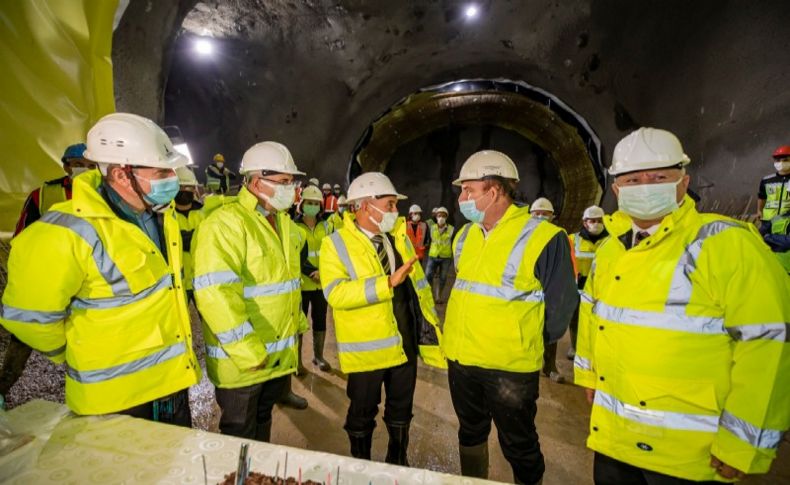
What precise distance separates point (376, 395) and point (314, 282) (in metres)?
2.13

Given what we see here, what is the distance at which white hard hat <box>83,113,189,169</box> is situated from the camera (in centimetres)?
163

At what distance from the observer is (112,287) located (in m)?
1.52

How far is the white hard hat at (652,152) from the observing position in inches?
60.6

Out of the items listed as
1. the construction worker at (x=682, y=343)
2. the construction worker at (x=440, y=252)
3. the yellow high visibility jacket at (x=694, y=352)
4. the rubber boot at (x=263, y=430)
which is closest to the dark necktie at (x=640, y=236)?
the construction worker at (x=682, y=343)

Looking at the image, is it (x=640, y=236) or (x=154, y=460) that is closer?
(x=154, y=460)

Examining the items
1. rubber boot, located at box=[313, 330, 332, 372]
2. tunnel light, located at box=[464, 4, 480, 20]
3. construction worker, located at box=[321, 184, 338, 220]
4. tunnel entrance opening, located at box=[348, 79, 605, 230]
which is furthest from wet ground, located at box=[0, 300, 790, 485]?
tunnel light, located at box=[464, 4, 480, 20]

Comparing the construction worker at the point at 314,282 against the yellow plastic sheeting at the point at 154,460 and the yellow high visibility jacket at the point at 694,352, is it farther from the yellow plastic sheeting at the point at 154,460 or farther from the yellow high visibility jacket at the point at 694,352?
the yellow high visibility jacket at the point at 694,352

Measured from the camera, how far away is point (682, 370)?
4.38ft

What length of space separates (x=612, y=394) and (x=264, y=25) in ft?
25.0

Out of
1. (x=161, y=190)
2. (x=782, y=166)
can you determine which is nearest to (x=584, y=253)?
(x=782, y=166)

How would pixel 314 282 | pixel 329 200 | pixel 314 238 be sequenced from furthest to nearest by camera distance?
pixel 329 200, pixel 314 238, pixel 314 282

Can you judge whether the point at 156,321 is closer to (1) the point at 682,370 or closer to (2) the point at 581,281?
(1) the point at 682,370

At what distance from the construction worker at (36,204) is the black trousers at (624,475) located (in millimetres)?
3397

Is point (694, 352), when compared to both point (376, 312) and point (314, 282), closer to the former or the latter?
point (376, 312)
